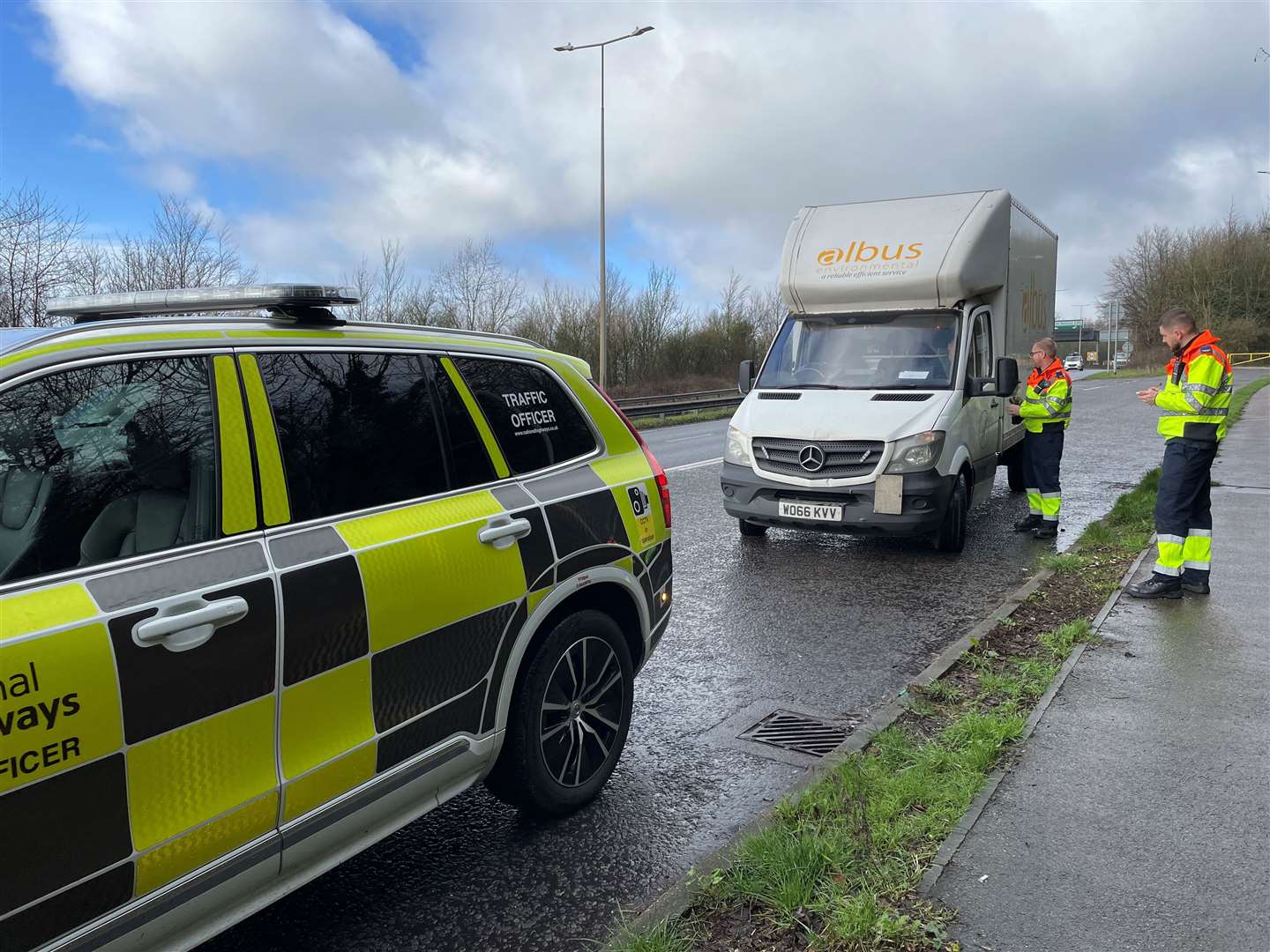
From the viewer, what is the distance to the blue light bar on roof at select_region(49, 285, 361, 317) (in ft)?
9.41

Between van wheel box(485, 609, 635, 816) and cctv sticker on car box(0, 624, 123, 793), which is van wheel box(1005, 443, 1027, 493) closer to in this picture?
van wheel box(485, 609, 635, 816)

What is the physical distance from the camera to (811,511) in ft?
25.5

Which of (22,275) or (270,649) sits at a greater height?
(22,275)

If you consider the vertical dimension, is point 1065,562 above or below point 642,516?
below

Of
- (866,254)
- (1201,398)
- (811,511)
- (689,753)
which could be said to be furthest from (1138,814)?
(866,254)

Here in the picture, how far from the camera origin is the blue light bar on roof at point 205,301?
9.41 feet

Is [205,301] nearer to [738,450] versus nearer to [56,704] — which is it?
[56,704]

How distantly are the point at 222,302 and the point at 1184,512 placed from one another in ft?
19.5

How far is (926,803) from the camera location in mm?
3498

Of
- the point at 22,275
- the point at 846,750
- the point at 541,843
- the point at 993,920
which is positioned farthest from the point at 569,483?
the point at 22,275

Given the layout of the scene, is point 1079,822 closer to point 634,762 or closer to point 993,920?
point 993,920

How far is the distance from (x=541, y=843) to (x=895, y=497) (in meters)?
4.79

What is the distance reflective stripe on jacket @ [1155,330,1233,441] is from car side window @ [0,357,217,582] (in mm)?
5894

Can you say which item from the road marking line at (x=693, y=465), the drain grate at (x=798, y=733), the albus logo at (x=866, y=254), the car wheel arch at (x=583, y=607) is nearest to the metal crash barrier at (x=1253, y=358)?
the road marking line at (x=693, y=465)
